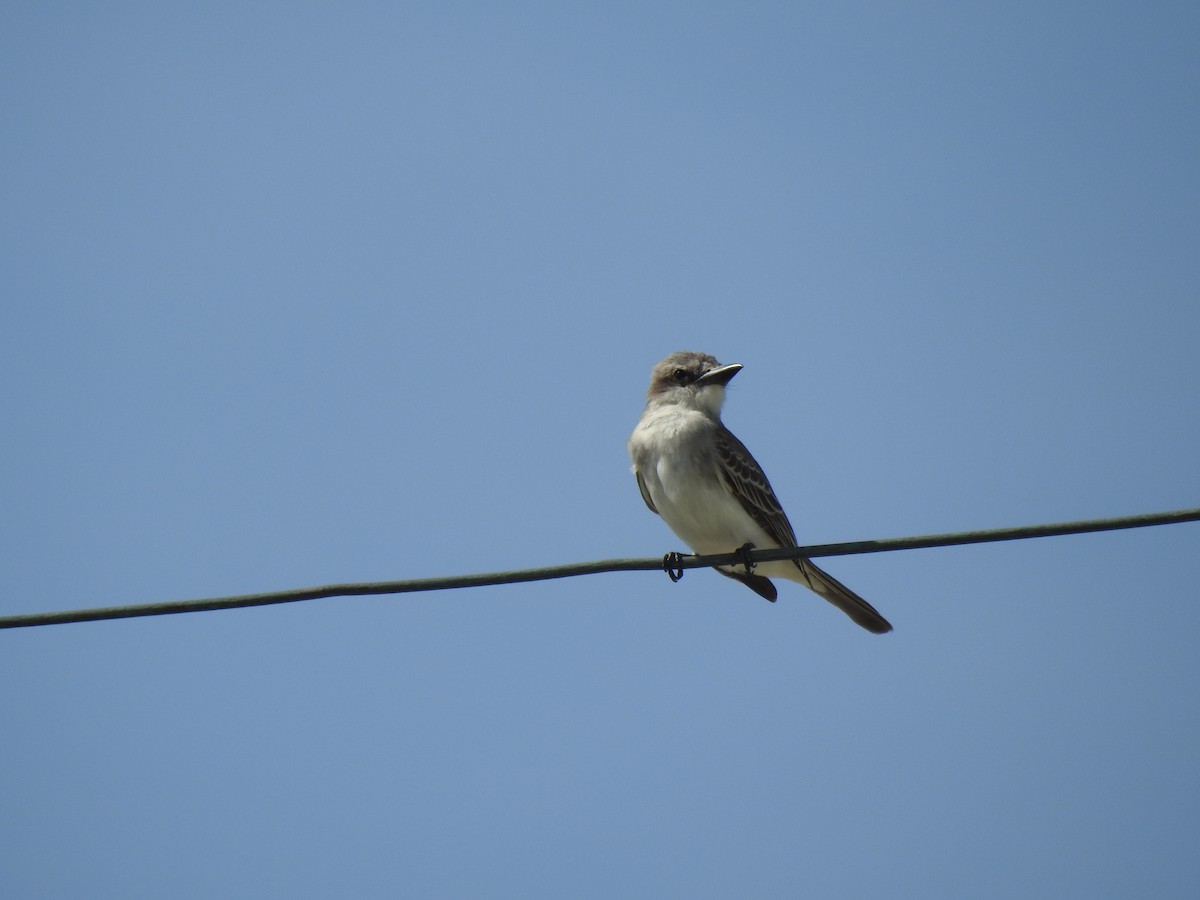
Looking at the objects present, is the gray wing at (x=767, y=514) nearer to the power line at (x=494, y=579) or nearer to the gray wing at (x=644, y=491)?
the gray wing at (x=644, y=491)

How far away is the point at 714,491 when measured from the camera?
11.1m

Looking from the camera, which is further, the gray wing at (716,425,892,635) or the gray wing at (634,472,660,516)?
the gray wing at (634,472,660,516)

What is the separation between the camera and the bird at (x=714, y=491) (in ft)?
36.4

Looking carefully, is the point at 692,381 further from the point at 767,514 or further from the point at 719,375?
the point at 767,514

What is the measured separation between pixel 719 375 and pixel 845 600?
97.1 inches

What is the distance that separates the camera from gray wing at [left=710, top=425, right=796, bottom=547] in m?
11.2

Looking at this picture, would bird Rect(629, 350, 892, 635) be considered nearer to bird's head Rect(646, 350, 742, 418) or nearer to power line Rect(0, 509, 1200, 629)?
bird's head Rect(646, 350, 742, 418)

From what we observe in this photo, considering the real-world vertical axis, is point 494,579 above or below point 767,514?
below

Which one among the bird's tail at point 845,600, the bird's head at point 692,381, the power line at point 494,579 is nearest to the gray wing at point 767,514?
the bird's tail at point 845,600

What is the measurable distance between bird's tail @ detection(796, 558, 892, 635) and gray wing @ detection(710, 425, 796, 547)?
393 millimetres

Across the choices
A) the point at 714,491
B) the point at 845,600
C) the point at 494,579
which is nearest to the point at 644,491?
the point at 714,491

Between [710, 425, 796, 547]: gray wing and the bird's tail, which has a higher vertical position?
[710, 425, 796, 547]: gray wing

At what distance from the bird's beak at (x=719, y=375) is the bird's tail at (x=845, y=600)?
80.5 inches

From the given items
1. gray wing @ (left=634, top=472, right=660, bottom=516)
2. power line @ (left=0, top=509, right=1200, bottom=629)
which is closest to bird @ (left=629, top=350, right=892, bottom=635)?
gray wing @ (left=634, top=472, right=660, bottom=516)
